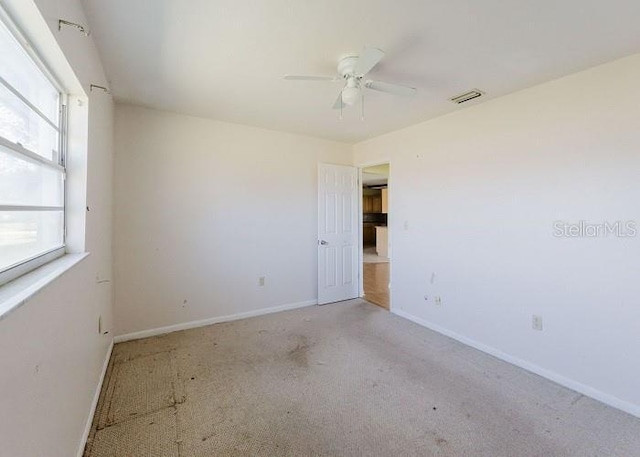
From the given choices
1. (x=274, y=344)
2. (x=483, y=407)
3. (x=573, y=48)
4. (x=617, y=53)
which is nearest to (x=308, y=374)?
(x=274, y=344)

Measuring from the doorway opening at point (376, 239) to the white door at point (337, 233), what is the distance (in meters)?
0.43

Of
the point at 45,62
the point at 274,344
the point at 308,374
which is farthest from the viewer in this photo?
the point at 274,344

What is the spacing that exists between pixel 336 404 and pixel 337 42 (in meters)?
2.43

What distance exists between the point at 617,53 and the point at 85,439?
161 inches

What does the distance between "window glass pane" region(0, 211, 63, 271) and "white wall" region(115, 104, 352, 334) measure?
1.40m

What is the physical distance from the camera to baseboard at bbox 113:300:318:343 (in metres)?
3.04

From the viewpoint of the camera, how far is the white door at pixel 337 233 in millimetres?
4207

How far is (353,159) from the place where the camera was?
462 cm

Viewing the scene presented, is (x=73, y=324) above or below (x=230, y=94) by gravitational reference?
below

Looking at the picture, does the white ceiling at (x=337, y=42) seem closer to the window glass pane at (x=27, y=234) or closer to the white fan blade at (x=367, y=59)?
the white fan blade at (x=367, y=59)

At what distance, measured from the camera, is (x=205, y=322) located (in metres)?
3.43

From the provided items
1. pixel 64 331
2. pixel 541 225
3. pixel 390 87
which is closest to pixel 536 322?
pixel 541 225

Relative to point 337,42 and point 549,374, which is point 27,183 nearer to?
point 337,42

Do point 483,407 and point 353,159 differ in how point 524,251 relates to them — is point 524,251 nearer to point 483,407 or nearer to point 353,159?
point 483,407
